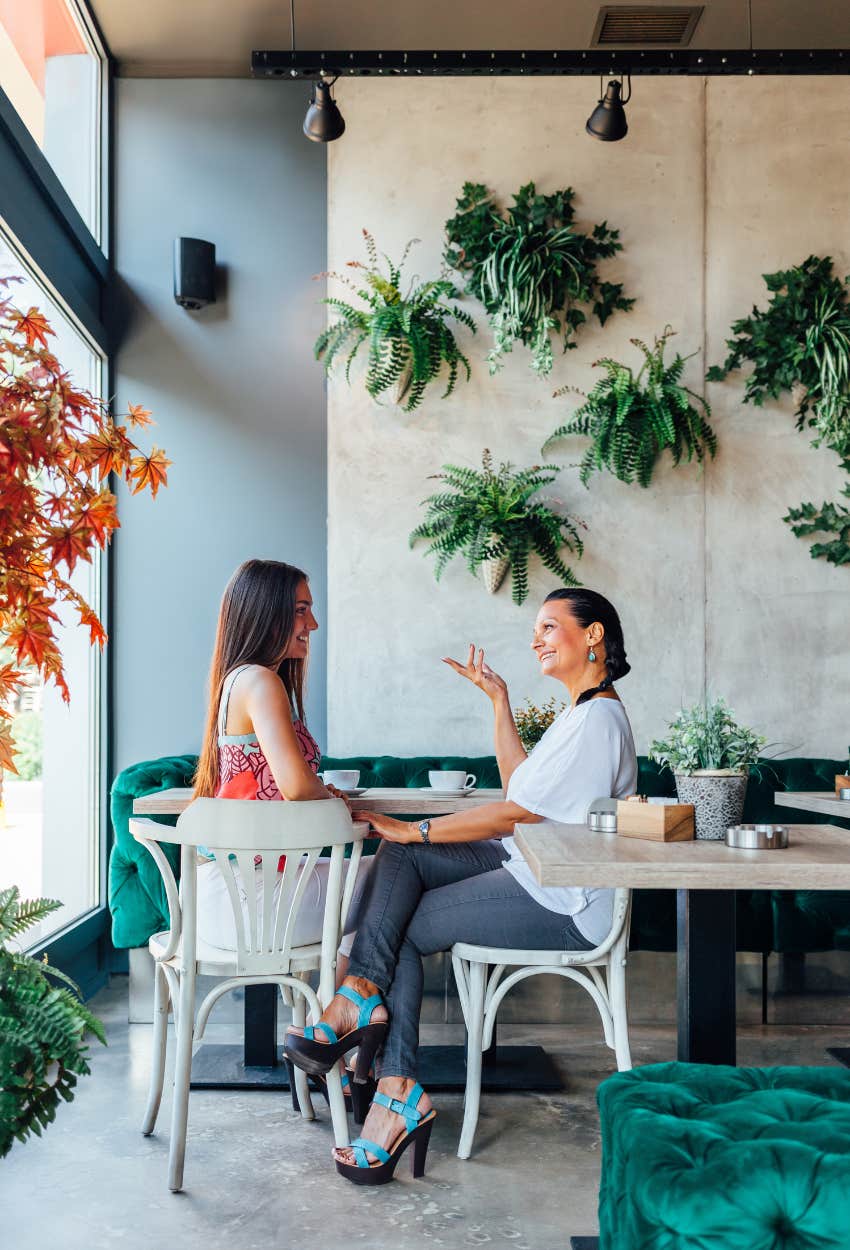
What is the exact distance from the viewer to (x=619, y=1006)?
2.40 meters

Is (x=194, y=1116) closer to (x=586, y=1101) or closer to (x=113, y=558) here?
(x=586, y=1101)

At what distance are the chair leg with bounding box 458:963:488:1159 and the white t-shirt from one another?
9.6 inches

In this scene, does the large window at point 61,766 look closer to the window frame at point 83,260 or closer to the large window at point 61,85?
the window frame at point 83,260

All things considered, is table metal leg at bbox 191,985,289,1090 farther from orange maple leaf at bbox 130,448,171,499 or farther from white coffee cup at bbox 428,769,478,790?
orange maple leaf at bbox 130,448,171,499

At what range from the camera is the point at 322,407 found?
442cm

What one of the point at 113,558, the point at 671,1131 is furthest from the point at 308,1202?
the point at 113,558

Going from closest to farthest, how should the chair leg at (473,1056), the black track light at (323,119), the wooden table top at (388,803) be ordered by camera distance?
the chair leg at (473,1056), the wooden table top at (388,803), the black track light at (323,119)

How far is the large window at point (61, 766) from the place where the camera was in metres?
3.42

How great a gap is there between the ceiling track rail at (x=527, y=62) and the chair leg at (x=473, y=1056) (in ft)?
9.44

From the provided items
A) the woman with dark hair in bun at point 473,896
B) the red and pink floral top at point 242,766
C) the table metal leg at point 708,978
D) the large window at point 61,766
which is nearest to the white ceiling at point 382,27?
the large window at point 61,766

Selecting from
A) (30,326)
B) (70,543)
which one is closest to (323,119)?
(30,326)

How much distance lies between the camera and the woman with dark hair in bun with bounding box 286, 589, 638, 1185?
238 centimetres

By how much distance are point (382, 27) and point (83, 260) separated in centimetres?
149

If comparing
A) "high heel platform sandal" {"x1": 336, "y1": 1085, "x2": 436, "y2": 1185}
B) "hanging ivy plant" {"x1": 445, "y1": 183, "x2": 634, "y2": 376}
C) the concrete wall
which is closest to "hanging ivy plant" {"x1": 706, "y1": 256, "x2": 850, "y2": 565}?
the concrete wall
